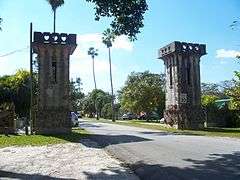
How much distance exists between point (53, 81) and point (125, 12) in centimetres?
1871

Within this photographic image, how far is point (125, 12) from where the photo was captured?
16.1 meters

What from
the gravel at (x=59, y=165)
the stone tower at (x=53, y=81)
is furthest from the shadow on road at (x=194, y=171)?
the stone tower at (x=53, y=81)

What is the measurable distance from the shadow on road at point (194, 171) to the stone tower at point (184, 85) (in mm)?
24728

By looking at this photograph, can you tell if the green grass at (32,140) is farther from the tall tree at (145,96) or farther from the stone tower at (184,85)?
the tall tree at (145,96)

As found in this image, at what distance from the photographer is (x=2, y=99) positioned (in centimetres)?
4856

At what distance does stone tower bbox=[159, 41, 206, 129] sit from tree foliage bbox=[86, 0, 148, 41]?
78.3ft

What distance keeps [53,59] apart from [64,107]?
3903mm

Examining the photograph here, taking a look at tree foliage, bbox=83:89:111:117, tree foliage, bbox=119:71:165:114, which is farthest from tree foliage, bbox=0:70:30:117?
tree foliage, bbox=83:89:111:117

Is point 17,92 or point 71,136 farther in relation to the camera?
point 17,92

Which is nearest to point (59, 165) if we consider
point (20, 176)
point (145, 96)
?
point (20, 176)

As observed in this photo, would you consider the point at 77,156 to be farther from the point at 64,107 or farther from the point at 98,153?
the point at 64,107

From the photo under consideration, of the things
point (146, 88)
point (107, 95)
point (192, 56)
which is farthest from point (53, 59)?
point (107, 95)

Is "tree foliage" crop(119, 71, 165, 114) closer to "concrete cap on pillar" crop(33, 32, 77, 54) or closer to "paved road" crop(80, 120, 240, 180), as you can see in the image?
"concrete cap on pillar" crop(33, 32, 77, 54)

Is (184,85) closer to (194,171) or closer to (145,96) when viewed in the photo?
(194,171)
